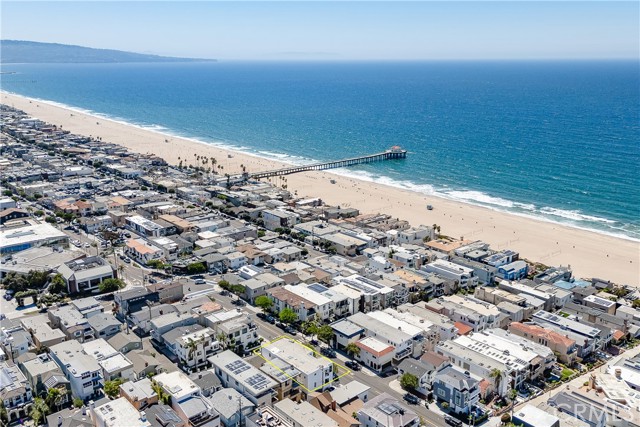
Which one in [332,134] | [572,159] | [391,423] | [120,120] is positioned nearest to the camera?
[391,423]

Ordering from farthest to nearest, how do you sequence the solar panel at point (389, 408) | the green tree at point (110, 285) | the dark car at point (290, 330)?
1. the green tree at point (110, 285)
2. the dark car at point (290, 330)
3. the solar panel at point (389, 408)

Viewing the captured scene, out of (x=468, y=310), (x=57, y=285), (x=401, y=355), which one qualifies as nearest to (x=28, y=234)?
(x=57, y=285)

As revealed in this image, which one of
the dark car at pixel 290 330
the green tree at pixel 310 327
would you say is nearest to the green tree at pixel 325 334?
the green tree at pixel 310 327

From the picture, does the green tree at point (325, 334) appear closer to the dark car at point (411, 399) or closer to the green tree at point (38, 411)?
the dark car at point (411, 399)

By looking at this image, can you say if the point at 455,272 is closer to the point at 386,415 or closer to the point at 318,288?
the point at 318,288

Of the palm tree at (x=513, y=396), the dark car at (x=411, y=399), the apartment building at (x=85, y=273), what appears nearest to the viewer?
the palm tree at (x=513, y=396)

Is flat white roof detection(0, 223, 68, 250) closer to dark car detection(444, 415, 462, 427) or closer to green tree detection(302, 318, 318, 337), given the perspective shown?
green tree detection(302, 318, 318, 337)

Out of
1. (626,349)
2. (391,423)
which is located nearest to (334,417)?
(391,423)

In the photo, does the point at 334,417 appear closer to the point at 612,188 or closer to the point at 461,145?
the point at 612,188
